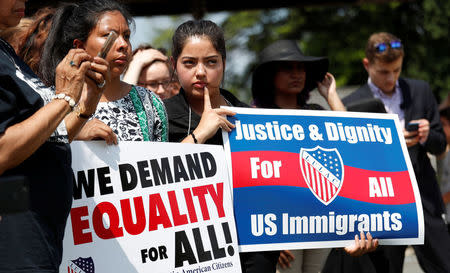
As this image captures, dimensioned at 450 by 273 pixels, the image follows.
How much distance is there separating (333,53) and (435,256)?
1768 cm

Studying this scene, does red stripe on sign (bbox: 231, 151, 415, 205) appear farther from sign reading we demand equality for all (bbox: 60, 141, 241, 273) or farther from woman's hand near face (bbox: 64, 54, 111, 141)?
woman's hand near face (bbox: 64, 54, 111, 141)

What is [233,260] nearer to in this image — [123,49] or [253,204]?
[253,204]

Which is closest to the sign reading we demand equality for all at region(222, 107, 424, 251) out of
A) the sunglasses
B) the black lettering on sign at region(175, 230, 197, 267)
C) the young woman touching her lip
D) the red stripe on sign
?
the red stripe on sign

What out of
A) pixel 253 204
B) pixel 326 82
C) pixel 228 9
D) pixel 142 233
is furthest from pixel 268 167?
pixel 228 9

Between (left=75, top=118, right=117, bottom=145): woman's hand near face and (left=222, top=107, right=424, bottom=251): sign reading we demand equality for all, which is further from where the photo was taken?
(left=222, top=107, right=424, bottom=251): sign reading we demand equality for all

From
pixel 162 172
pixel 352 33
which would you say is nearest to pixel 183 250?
pixel 162 172

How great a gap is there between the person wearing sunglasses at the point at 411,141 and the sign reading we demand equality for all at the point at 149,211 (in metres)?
1.79

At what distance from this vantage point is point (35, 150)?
2.25 meters

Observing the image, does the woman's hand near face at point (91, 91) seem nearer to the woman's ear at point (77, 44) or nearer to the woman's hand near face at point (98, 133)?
the woman's hand near face at point (98, 133)

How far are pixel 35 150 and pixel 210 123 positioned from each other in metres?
1.21

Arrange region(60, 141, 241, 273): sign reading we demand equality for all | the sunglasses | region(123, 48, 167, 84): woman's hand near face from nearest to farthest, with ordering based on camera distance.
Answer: region(60, 141, 241, 273): sign reading we demand equality for all, region(123, 48, 167, 84): woman's hand near face, the sunglasses

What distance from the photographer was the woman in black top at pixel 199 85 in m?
3.41

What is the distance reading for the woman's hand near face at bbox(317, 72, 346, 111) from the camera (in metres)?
4.67

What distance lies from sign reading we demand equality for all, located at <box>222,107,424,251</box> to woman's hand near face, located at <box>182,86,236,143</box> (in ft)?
0.25
